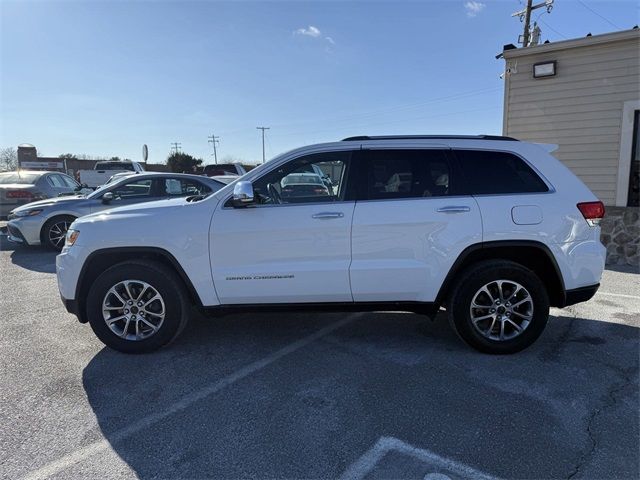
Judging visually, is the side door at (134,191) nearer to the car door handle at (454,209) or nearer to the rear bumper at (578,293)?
the car door handle at (454,209)

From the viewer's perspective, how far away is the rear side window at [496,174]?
3762mm

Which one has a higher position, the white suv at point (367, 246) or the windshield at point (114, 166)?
the windshield at point (114, 166)

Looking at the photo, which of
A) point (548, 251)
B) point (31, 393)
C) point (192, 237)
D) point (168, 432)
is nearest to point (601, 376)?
point (548, 251)

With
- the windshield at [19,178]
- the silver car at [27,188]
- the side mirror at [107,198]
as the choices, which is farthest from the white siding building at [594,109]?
the windshield at [19,178]

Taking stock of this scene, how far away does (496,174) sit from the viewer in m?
3.80

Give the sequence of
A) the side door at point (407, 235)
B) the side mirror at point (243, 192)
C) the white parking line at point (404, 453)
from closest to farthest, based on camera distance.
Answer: the white parking line at point (404, 453) < the side mirror at point (243, 192) < the side door at point (407, 235)

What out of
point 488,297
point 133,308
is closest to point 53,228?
point 133,308

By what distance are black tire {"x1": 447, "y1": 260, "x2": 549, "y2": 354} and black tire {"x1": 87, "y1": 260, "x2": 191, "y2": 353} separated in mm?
2378

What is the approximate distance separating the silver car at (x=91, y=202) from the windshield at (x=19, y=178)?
2870 millimetres

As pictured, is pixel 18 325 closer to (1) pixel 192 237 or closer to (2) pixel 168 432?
(1) pixel 192 237

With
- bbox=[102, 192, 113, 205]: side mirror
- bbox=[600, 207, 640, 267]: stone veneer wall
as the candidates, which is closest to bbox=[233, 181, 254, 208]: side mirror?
bbox=[102, 192, 113, 205]: side mirror

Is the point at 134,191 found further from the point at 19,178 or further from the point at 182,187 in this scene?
the point at 19,178

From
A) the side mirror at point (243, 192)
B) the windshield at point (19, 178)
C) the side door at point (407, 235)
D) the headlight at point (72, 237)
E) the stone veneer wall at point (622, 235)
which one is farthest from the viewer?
the windshield at point (19, 178)

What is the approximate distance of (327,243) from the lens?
369cm
